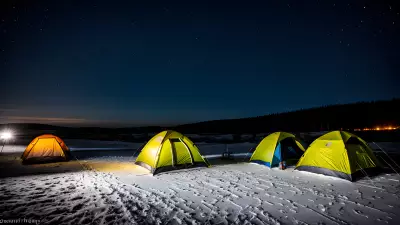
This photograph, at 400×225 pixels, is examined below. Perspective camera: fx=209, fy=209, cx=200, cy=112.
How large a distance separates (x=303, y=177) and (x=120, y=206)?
7.37 metres

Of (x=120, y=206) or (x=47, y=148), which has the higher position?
(x=47, y=148)

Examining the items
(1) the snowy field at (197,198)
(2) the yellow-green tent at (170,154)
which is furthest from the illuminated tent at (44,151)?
(2) the yellow-green tent at (170,154)

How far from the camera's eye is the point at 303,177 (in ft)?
29.3

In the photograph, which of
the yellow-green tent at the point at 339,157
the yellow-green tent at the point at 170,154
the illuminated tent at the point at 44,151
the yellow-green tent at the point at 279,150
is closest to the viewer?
the yellow-green tent at the point at 339,157

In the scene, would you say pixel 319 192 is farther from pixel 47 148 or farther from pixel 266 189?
pixel 47 148

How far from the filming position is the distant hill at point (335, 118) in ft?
159

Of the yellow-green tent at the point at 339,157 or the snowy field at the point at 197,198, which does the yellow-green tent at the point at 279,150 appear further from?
the snowy field at the point at 197,198

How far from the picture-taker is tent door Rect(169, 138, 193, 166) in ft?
33.3

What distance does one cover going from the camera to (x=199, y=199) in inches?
241

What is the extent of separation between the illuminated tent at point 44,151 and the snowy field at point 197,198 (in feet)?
8.69

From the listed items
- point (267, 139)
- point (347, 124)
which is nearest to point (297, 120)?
point (347, 124)

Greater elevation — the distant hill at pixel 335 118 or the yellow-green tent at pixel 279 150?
the distant hill at pixel 335 118

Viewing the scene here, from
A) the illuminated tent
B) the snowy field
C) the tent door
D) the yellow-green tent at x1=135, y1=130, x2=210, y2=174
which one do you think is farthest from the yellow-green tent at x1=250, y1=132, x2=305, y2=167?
the illuminated tent

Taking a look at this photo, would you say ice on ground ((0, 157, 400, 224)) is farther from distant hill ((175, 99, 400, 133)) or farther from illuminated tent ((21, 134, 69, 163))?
distant hill ((175, 99, 400, 133))
